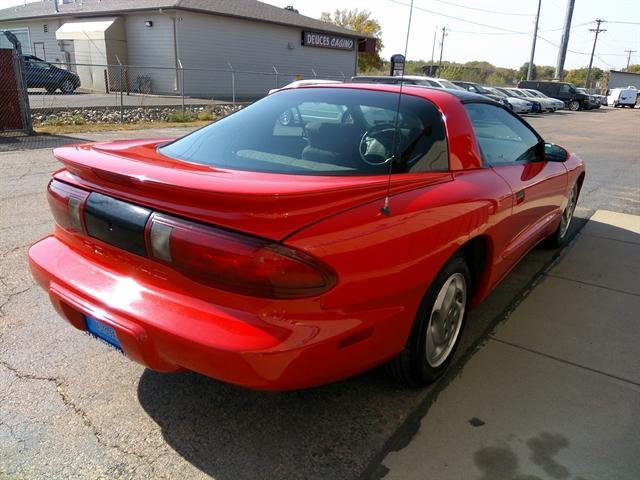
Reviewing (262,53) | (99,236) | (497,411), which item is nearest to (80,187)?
(99,236)

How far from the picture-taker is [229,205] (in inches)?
76.6

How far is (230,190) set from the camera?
1942 mm

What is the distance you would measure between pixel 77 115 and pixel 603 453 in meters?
15.9

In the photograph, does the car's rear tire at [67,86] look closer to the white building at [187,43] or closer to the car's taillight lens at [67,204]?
the white building at [187,43]

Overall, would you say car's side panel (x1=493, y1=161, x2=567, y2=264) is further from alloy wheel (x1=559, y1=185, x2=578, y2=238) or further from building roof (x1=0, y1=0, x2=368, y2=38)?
building roof (x1=0, y1=0, x2=368, y2=38)

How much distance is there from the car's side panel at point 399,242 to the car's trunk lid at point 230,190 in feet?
0.19

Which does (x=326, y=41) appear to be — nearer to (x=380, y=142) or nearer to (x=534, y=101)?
(x=534, y=101)

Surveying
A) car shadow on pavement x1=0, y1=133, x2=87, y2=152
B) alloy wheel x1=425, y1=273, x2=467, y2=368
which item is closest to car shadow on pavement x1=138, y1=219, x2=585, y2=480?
alloy wheel x1=425, y1=273, x2=467, y2=368

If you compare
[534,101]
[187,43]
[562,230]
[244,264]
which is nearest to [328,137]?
[244,264]

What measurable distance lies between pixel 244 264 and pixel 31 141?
10.6 meters

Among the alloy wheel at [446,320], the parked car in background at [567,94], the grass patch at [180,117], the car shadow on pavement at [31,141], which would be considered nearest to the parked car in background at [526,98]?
the parked car in background at [567,94]

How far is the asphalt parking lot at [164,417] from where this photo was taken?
7.16 feet

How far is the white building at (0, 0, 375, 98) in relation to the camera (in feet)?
82.7

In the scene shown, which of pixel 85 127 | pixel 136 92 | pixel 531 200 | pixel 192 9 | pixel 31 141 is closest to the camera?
pixel 531 200
